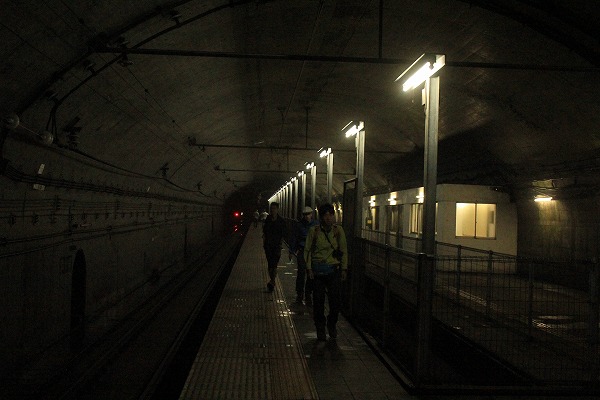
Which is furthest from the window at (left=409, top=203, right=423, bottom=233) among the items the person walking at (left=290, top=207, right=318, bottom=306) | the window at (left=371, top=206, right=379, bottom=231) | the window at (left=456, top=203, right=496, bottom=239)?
the person walking at (left=290, top=207, right=318, bottom=306)

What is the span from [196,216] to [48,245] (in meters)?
22.6

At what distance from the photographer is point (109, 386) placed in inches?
298

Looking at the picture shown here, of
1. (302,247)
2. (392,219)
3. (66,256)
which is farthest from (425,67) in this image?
(392,219)

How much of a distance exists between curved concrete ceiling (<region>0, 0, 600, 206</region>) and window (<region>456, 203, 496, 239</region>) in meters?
0.91

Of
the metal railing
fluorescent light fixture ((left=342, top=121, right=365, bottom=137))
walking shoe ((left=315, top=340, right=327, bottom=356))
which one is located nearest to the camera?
the metal railing

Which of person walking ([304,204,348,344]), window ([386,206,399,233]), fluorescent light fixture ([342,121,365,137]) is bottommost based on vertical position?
person walking ([304,204,348,344])

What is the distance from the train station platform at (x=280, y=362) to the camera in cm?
564

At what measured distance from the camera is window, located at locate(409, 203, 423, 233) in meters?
20.2

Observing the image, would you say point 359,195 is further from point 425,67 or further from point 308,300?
point 425,67

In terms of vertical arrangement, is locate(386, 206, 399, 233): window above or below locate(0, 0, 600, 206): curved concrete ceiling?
below

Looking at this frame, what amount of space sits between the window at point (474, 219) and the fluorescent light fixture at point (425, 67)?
1208 centimetres

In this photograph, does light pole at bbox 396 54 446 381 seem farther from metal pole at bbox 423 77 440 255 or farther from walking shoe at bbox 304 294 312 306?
walking shoe at bbox 304 294 312 306

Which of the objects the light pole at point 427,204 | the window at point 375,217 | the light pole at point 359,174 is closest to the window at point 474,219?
the window at point 375,217

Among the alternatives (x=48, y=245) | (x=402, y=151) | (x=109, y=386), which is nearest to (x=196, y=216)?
(x=402, y=151)
